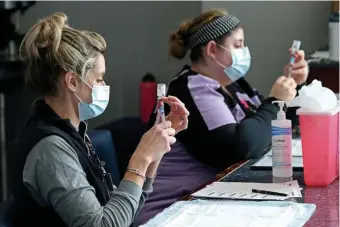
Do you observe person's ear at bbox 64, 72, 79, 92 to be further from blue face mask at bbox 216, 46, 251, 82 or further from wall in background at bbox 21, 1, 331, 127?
wall in background at bbox 21, 1, 331, 127

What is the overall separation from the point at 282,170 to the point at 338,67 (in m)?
1.23

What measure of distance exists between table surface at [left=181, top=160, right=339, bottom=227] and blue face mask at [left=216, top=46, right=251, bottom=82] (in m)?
0.45

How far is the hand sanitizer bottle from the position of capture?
1.77 metres

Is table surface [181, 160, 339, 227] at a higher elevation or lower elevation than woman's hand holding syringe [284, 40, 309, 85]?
lower

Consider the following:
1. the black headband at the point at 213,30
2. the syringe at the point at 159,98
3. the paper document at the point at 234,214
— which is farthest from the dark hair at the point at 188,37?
the paper document at the point at 234,214

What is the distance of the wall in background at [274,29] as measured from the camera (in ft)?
11.6

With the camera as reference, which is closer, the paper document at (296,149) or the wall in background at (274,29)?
the paper document at (296,149)

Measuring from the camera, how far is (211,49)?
2340 mm

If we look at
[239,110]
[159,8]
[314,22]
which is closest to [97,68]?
[239,110]

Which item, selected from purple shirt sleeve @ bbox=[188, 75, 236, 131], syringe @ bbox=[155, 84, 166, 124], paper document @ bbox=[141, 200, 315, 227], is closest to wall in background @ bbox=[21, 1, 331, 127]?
purple shirt sleeve @ bbox=[188, 75, 236, 131]

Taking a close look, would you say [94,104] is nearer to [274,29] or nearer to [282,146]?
[282,146]

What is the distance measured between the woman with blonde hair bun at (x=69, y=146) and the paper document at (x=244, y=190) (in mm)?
150

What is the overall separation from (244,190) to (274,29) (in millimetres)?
2021

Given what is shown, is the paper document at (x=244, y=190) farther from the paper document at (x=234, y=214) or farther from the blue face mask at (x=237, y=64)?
the blue face mask at (x=237, y=64)
